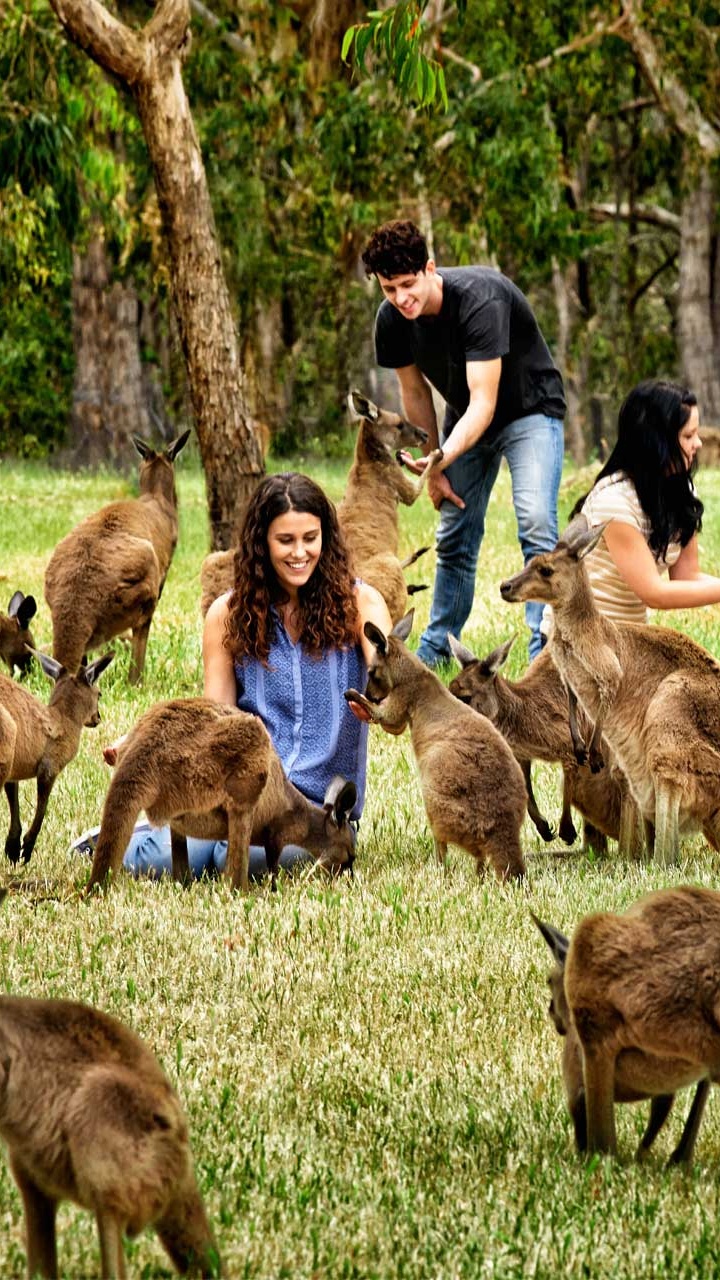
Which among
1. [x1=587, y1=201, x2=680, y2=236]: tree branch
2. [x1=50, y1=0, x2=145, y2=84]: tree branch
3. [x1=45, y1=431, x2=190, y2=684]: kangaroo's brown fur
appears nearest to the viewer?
[x1=45, y1=431, x2=190, y2=684]: kangaroo's brown fur

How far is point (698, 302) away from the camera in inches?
1310

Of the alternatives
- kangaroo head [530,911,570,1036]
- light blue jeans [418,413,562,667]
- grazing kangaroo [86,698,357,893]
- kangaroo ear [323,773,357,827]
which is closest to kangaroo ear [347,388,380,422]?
light blue jeans [418,413,562,667]

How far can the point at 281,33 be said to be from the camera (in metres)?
24.2

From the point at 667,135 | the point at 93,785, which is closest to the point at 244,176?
the point at 667,135

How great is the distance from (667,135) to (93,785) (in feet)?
87.1

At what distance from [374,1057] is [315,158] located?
21.0 meters

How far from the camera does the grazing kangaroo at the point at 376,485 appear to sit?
9.78 metres

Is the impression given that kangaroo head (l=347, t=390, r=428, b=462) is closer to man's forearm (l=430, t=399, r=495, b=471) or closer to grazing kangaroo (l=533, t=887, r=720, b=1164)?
man's forearm (l=430, t=399, r=495, b=471)

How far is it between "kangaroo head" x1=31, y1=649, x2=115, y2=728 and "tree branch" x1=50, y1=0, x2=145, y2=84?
6.01 meters

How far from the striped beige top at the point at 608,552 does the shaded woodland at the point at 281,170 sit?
520cm

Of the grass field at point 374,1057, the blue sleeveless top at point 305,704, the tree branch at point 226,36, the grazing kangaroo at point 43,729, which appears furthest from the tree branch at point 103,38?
the tree branch at point 226,36

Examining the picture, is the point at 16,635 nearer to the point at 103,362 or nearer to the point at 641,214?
the point at 103,362

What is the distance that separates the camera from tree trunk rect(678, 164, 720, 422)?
108 ft

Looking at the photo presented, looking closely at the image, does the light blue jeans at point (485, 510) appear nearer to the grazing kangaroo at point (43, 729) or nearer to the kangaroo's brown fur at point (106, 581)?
the kangaroo's brown fur at point (106, 581)
